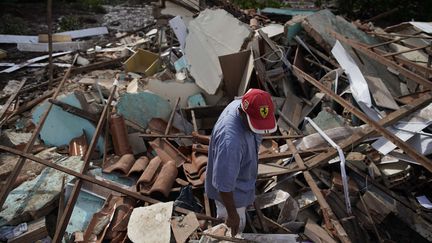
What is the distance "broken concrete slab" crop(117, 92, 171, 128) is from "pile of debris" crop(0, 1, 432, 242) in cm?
2

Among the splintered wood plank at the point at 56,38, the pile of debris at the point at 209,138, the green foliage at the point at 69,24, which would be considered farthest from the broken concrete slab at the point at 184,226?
the green foliage at the point at 69,24

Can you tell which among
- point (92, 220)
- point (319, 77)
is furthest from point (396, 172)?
point (92, 220)

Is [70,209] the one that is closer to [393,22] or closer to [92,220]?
[92,220]

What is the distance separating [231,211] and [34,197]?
269cm

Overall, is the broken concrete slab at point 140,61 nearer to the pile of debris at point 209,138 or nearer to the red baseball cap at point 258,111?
the pile of debris at point 209,138

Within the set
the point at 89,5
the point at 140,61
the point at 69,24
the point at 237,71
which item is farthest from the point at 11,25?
the point at 237,71

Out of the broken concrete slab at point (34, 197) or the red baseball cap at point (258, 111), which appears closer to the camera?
the red baseball cap at point (258, 111)

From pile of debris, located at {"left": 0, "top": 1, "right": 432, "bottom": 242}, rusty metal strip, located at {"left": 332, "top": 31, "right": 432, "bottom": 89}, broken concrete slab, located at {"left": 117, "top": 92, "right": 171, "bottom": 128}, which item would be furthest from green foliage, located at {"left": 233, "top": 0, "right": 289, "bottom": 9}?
broken concrete slab, located at {"left": 117, "top": 92, "right": 171, "bottom": 128}

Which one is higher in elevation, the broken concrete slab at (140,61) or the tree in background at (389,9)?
the tree in background at (389,9)

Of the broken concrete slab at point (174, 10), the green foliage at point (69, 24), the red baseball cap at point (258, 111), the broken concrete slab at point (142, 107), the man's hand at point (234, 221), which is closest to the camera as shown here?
the red baseball cap at point (258, 111)

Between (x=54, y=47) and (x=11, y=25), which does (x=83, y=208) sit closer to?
(x=54, y=47)

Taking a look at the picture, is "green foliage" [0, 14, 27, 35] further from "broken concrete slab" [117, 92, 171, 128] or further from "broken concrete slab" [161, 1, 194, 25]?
"broken concrete slab" [117, 92, 171, 128]

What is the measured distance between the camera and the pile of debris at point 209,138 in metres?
4.00

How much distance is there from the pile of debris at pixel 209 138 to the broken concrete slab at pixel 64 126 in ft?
0.05
